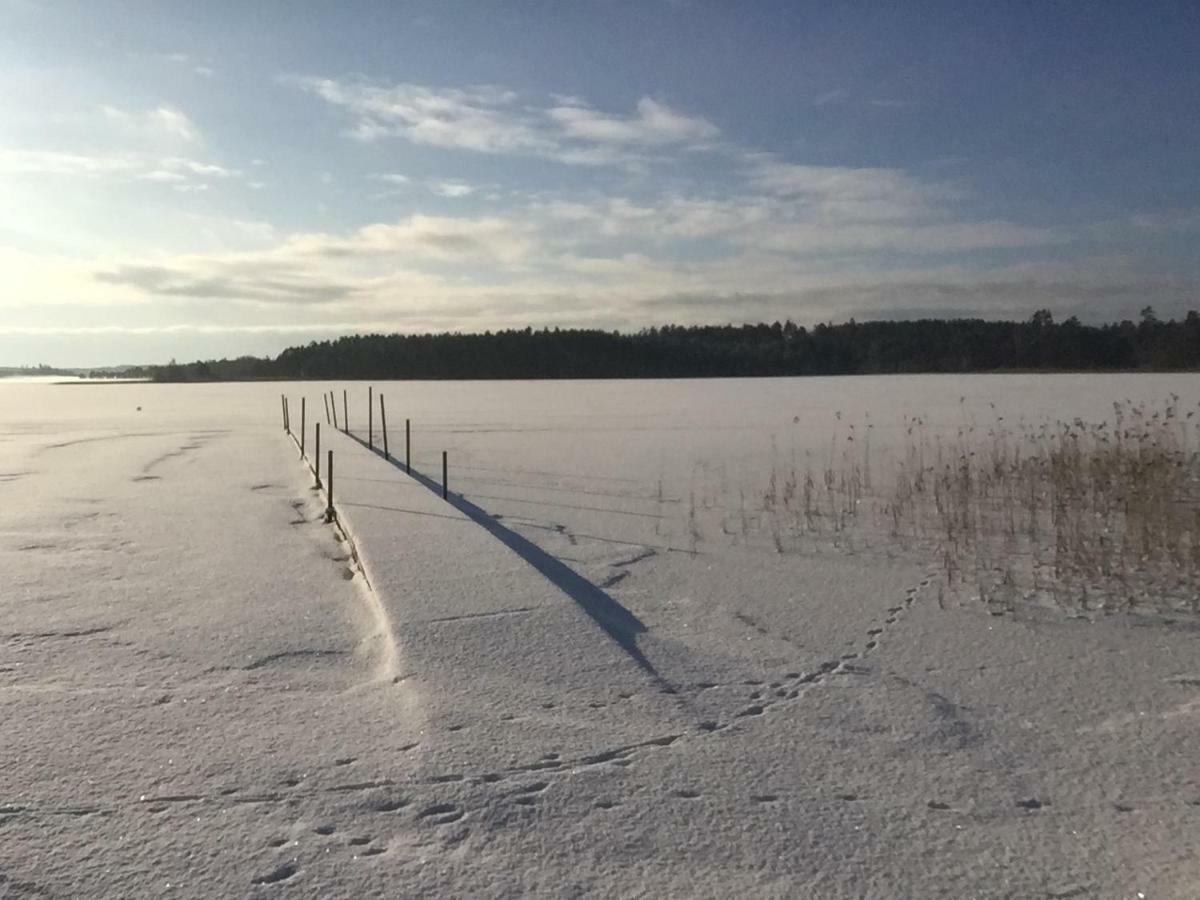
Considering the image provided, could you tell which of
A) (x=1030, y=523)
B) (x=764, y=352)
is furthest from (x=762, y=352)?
(x=1030, y=523)

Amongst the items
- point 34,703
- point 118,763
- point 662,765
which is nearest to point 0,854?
point 118,763

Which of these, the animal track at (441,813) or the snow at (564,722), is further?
the animal track at (441,813)

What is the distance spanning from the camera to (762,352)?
74812 mm

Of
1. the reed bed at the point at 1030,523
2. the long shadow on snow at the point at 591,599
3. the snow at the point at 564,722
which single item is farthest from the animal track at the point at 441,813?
the reed bed at the point at 1030,523

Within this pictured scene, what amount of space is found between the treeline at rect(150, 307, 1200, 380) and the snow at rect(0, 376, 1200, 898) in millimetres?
59388

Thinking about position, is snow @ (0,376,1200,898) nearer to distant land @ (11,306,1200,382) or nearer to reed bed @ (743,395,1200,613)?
reed bed @ (743,395,1200,613)

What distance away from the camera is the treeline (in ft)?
210

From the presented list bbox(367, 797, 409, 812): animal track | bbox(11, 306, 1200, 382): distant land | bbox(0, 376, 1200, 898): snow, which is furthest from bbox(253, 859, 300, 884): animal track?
bbox(11, 306, 1200, 382): distant land

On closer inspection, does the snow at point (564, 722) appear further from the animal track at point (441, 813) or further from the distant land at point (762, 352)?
the distant land at point (762, 352)

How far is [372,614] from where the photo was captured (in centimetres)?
516

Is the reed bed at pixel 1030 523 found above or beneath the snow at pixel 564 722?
above

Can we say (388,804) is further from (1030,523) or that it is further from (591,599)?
(1030,523)

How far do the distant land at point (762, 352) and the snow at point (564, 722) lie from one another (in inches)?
2294

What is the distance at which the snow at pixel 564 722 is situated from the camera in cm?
263
